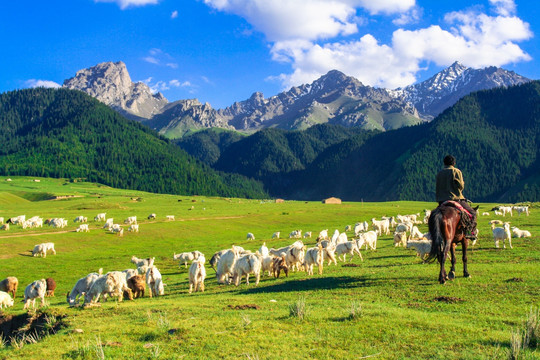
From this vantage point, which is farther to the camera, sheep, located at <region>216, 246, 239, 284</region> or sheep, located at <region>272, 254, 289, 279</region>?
sheep, located at <region>272, 254, 289, 279</region>

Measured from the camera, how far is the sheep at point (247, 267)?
72.3 feet

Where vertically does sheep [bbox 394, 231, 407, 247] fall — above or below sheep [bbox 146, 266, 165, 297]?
above

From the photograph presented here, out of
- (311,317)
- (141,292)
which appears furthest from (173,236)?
(311,317)

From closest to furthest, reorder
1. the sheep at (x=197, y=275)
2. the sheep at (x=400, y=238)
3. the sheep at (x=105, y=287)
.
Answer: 1. the sheep at (x=105, y=287)
2. the sheep at (x=197, y=275)
3. the sheep at (x=400, y=238)

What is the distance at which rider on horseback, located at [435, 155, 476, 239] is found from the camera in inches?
637

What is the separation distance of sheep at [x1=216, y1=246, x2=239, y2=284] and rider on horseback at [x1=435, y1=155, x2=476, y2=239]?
1246 cm

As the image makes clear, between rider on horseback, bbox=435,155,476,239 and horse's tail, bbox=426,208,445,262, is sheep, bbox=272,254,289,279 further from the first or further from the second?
rider on horseback, bbox=435,155,476,239

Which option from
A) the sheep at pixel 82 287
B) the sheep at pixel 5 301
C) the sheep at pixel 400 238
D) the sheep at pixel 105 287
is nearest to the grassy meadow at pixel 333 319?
the sheep at pixel 5 301

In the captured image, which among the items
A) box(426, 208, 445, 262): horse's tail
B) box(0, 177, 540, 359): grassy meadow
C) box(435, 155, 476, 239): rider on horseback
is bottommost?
box(0, 177, 540, 359): grassy meadow

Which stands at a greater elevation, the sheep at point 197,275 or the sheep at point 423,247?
the sheep at point 423,247

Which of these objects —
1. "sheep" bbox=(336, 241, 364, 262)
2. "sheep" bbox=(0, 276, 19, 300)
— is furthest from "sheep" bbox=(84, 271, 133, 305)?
"sheep" bbox=(336, 241, 364, 262)

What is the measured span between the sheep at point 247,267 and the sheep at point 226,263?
0.42 m

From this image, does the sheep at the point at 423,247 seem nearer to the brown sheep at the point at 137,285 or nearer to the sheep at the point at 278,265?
the sheep at the point at 278,265

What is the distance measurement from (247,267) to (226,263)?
6.12 ft
